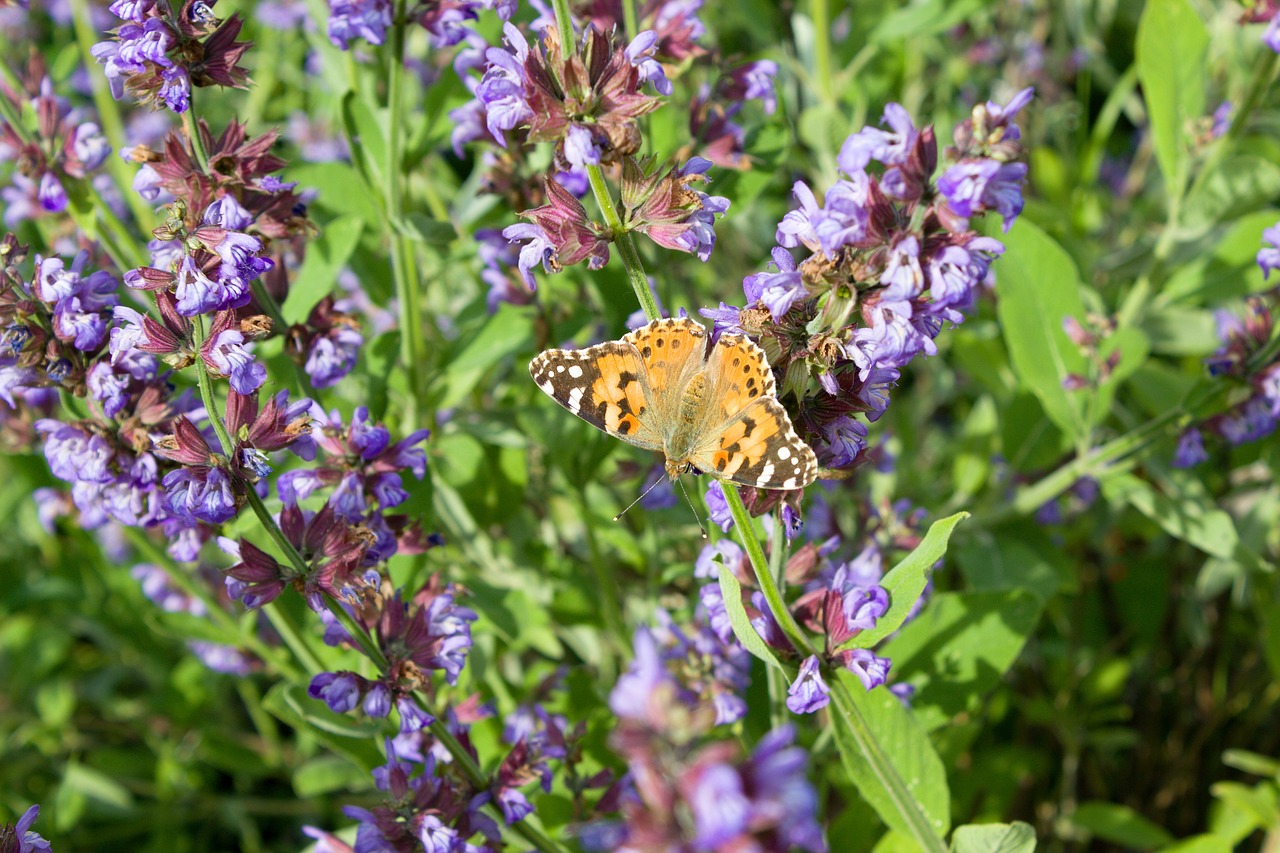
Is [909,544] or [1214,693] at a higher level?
[909,544]

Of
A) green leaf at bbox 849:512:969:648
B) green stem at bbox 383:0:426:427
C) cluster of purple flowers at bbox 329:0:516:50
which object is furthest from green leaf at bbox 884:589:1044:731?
cluster of purple flowers at bbox 329:0:516:50

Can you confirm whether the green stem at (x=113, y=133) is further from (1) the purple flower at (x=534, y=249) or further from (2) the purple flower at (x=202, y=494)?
(1) the purple flower at (x=534, y=249)

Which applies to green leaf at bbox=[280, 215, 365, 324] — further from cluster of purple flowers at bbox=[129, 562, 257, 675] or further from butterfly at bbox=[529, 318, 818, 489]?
cluster of purple flowers at bbox=[129, 562, 257, 675]

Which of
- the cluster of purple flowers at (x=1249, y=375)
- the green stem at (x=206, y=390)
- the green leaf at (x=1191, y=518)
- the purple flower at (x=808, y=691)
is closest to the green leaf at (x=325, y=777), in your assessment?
the green stem at (x=206, y=390)

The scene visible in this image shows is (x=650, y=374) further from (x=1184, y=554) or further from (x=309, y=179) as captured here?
(x=1184, y=554)

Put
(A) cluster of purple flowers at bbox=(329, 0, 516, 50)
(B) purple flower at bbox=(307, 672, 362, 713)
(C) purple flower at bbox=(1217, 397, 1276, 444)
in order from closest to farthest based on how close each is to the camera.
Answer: (B) purple flower at bbox=(307, 672, 362, 713) → (A) cluster of purple flowers at bbox=(329, 0, 516, 50) → (C) purple flower at bbox=(1217, 397, 1276, 444)

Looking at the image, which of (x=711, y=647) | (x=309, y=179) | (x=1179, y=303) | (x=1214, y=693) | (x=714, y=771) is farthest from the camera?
(x=1214, y=693)

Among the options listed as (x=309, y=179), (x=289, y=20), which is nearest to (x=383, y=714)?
(x=309, y=179)
